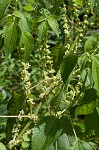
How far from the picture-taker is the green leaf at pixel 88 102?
173 centimetres

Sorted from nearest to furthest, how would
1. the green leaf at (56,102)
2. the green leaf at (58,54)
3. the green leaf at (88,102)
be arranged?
the green leaf at (88,102) < the green leaf at (56,102) < the green leaf at (58,54)

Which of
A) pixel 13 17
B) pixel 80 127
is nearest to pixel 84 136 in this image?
pixel 80 127

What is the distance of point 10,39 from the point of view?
1.57 metres

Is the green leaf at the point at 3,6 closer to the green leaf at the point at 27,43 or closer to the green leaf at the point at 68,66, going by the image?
the green leaf at the point at 27,43

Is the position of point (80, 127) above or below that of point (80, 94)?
below

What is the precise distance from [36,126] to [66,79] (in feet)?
1.17

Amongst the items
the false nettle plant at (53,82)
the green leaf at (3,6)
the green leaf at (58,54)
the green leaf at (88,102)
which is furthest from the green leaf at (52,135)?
the green leaf at (3,6)

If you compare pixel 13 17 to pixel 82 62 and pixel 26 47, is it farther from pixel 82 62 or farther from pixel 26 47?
pixel 82 62

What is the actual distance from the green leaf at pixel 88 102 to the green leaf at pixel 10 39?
0.40 m

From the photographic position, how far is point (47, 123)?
1819 millimetres

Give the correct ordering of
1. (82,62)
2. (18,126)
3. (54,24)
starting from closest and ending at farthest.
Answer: (82,62) → (54,24) → (18,126)

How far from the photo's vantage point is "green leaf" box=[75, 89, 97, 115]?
5.67 ft

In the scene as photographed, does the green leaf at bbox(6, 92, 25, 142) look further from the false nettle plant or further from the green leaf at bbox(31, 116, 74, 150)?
Answer: the green leaf at bbox(31, 116, 74, 150)

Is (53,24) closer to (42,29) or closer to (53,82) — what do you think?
(42,29)
